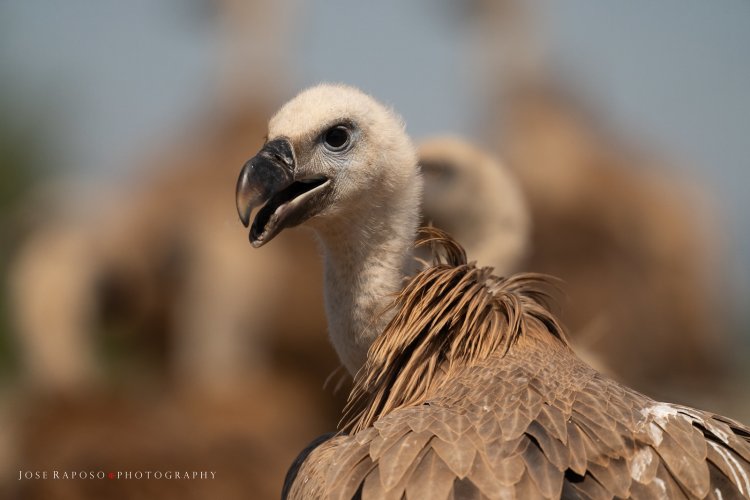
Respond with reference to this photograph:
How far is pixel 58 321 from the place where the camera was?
716 cm

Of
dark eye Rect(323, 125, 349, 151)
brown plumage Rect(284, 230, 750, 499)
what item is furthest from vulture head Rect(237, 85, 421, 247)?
brown plumage Rect(284, 230, 750, 499)

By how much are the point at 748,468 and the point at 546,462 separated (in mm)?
500

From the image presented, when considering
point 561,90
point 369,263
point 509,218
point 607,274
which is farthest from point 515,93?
point 369,263

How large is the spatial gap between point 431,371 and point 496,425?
380mm

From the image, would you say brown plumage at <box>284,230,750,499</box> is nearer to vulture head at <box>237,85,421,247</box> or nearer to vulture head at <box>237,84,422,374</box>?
vulture head at <box>237,84,422,374</box>

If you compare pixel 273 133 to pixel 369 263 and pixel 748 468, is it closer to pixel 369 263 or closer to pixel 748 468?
pixel 369 263

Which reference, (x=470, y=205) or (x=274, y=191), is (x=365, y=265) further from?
(x=470, y=205)

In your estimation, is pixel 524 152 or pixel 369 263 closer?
pixel 369 263

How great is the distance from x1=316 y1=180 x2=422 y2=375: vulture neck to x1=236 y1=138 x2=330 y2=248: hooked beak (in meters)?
0.13

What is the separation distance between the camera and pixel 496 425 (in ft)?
7.72

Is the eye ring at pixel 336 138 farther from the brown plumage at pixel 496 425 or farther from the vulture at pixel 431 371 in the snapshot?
the brown plumage at pixel 496 425

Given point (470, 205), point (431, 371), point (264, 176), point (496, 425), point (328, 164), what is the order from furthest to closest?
1. point (470, 205)
2. point (328, 164)
3. point (264, 176)
4. point (431, 371)
5. point (496, 425)

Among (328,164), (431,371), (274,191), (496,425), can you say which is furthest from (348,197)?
(496,425)

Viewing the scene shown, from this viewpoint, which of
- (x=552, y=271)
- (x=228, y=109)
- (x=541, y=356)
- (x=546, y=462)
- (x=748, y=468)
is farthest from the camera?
(x=228, y=109)
